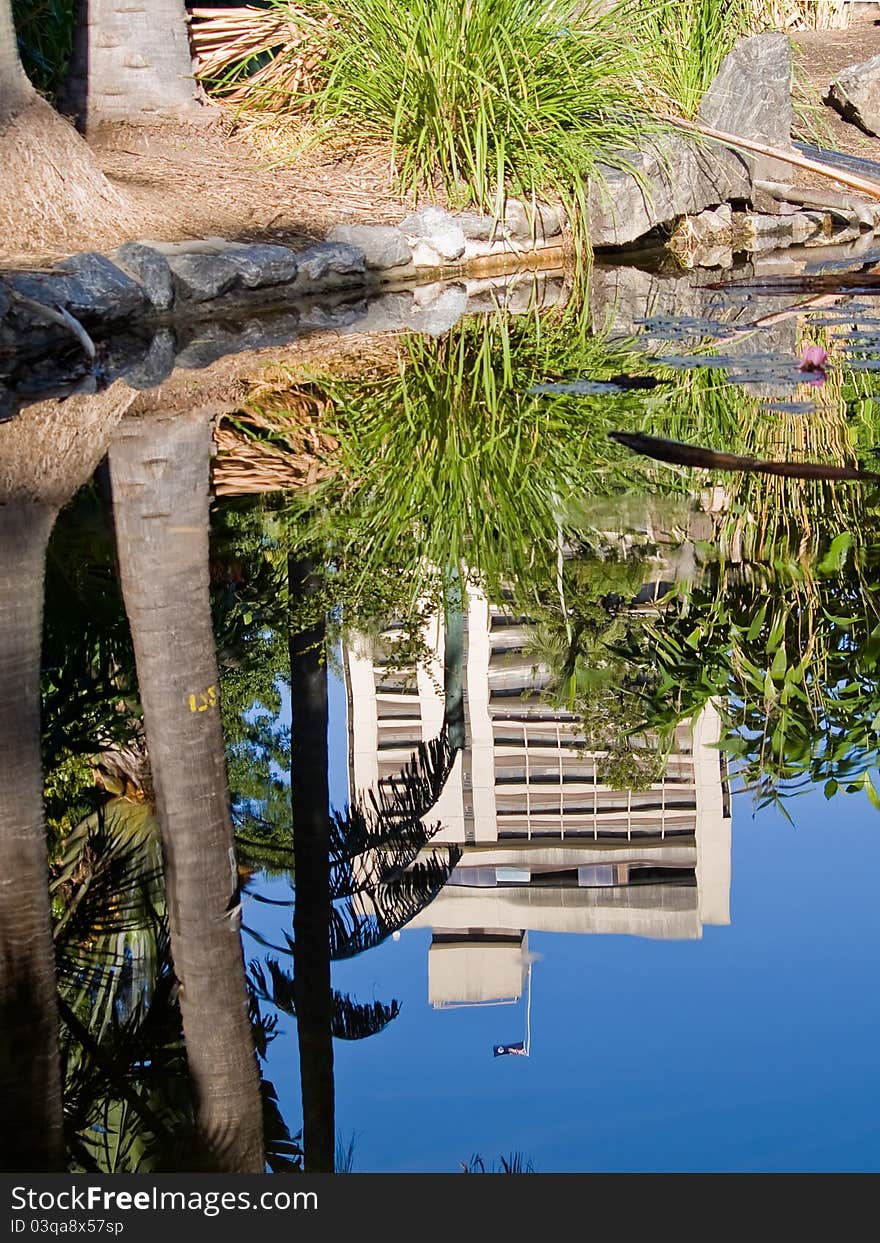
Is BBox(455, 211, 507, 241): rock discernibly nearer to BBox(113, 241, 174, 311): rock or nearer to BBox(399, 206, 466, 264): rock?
BBox(399, 206, 466, 264): rock

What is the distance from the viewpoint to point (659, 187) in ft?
31.2

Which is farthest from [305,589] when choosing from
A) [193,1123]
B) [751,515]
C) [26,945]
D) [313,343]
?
[313,343]

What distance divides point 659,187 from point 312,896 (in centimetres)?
804

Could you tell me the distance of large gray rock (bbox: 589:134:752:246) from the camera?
9.24 m

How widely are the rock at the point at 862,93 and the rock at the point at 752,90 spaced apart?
2176 mm

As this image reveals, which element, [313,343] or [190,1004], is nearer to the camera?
[190,1004]

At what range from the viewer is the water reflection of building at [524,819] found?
84.9 inches

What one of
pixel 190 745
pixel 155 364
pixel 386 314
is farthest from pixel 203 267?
pixel 190 745

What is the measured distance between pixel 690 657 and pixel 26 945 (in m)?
1.42

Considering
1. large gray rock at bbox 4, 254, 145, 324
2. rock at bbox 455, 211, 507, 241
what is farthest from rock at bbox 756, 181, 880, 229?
large gray rock at bbox 4, 254, 145, 324

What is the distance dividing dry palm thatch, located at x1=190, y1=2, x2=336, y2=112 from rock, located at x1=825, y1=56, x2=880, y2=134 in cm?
496

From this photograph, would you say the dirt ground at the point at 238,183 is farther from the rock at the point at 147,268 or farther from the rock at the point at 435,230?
the rock at the point at 147,268

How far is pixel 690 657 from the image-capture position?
9.91 ft
